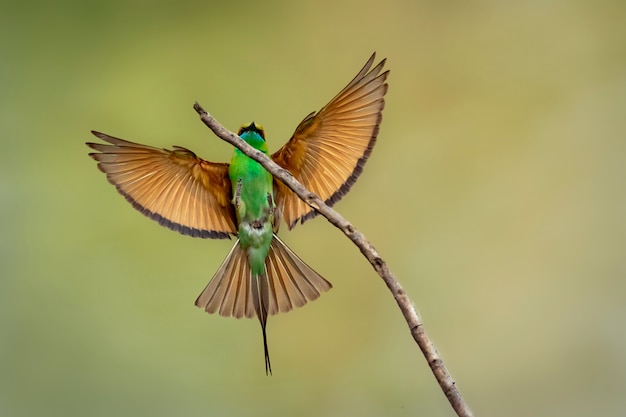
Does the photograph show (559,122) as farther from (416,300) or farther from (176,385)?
(176,385)

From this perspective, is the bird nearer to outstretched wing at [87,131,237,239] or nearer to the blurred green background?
outstretched wing at [87,131,237,239]

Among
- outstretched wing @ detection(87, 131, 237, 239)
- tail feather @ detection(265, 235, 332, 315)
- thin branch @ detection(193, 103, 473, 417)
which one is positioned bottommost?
thin branch @ detection(193, 103, 473, 417)

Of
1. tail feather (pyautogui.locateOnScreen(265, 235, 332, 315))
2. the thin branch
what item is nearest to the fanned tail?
tail feather (pyautogui.locateOnScreen(265, 235, 332, 315))

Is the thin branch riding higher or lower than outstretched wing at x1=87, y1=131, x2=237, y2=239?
lower

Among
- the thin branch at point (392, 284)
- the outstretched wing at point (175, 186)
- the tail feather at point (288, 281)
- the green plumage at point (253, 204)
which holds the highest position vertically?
the outstretched wing at point (175, 186)

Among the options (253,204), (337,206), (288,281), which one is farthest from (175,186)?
(337,206)

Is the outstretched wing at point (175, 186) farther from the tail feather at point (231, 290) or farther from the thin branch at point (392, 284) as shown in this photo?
the thin branch at point (392, 284)

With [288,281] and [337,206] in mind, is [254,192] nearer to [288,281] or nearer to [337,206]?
[288,281]

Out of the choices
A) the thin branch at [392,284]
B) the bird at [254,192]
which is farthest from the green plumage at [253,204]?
the thin branch at [392,284]
